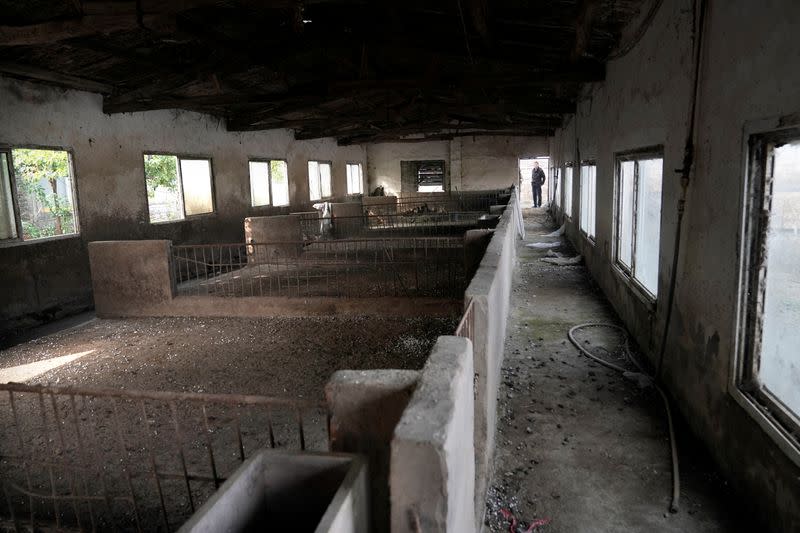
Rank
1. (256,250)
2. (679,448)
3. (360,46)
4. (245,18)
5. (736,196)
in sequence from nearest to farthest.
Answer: (736,196) → (679,448) → (245,18) → (360,46) → (256,250)

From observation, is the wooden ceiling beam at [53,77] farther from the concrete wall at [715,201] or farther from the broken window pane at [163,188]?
the concrete wall at [715,201]

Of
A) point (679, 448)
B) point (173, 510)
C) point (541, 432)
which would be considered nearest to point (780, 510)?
point (679, 448)

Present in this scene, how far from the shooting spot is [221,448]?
4.44 metres

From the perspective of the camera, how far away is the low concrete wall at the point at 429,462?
1833 millimetres

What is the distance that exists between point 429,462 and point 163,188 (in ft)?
39.6

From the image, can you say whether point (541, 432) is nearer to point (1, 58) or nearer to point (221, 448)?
point (221, 448)

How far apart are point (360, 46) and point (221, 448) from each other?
7.95 meters

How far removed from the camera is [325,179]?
73.8ft

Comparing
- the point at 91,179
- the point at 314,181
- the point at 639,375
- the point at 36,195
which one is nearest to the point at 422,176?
the point at 314,181

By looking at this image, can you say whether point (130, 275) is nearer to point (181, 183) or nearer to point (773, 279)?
point (181, 183)

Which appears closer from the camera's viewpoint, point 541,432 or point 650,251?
point 541,432

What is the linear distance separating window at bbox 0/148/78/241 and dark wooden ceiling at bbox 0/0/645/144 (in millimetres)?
1323

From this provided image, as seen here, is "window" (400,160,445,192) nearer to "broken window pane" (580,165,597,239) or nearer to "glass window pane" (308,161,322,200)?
"glass window pane" (308,161,322,200)

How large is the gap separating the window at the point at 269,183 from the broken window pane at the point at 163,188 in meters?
3.45
